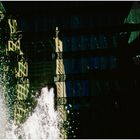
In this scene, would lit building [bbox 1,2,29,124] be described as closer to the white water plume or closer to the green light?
the white water plume

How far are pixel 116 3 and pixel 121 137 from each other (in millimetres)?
8669

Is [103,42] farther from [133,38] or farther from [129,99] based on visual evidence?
[129,99]

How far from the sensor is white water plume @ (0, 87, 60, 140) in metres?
15.7

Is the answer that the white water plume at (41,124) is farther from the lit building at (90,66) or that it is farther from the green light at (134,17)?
the green light at (134,17)

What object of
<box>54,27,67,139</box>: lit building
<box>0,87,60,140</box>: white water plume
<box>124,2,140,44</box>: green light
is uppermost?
<box>124,2,140,44</box>: green light

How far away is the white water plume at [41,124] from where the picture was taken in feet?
51.5

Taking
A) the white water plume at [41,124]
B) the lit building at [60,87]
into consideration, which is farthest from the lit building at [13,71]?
the lit building at [60,87]

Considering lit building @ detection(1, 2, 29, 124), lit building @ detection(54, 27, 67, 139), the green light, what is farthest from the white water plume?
the green light

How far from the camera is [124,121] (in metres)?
18.6

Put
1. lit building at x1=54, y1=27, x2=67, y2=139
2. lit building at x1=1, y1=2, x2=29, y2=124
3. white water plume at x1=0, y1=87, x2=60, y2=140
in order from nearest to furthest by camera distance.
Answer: white water plume at x1=0, y1=87, x2=60, y2=140 < lit building at x1=1, y1=2, x2=29, y2=124 < lit building at x1=54, y1=27, x2=67, y2=139

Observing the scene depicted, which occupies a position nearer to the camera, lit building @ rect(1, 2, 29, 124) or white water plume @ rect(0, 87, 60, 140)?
white water plume @ rect(0, 87, 60, 140)

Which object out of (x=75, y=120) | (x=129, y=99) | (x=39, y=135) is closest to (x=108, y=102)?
(x=129, y=99)

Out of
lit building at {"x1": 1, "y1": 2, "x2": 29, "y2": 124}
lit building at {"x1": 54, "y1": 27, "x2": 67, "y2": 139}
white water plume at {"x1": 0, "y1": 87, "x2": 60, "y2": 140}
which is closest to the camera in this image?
white water plume at {"x1": 0, "y1": 87, "x2": 60, "y2": 140}

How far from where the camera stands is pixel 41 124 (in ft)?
62.4
